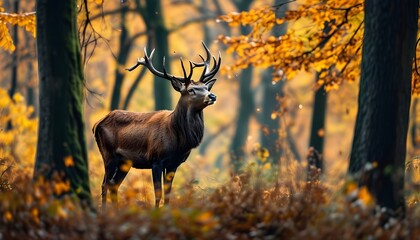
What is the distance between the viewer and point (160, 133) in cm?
1142

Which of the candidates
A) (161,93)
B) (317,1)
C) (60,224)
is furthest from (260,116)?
(60,224)

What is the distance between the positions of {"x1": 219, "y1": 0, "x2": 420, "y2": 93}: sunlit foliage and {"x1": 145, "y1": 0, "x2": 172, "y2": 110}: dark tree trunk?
8888 millimetres

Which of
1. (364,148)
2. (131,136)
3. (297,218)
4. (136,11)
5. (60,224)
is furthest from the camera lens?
(136,11)

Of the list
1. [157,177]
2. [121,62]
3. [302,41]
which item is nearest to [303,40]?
[302,41]

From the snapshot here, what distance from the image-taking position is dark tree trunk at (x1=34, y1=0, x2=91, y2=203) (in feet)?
28.1

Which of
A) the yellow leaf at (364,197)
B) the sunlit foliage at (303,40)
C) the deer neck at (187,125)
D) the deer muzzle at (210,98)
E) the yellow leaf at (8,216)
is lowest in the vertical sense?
the yellow leaf at (8,216)

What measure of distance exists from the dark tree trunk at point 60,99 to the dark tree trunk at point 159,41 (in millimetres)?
13718

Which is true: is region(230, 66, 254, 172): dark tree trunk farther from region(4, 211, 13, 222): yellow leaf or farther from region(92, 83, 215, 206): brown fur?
region(4, 211, 13, 222): yellow leaf

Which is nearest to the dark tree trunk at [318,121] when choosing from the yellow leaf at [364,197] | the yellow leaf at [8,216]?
the yellow leaf at [364,197]

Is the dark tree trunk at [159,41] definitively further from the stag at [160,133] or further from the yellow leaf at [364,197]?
the yellow leaf at [364,197]

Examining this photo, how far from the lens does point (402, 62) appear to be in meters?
9.01

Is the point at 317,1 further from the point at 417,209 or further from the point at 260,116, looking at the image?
the point at 260,116

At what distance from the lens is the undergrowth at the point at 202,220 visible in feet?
22.1

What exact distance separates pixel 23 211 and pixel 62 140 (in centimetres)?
140
